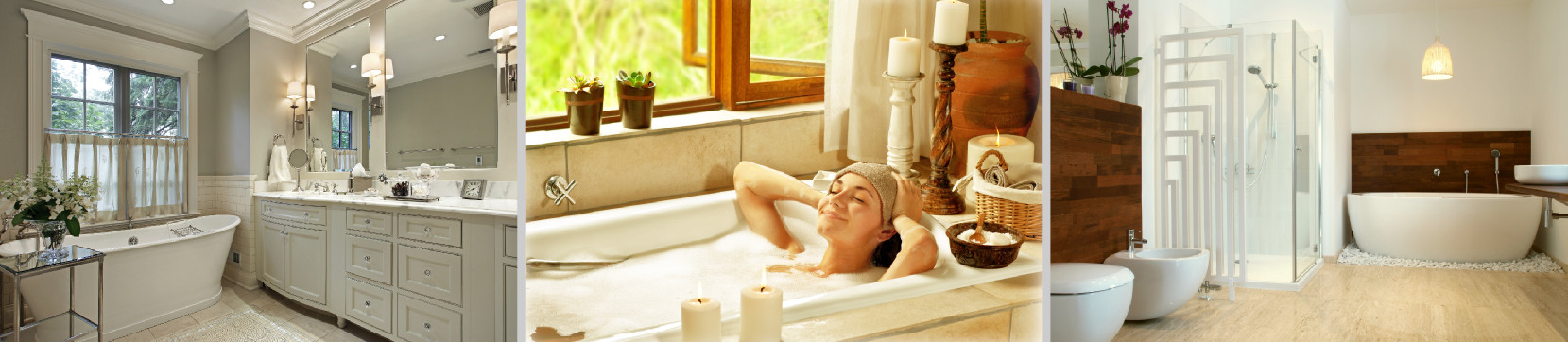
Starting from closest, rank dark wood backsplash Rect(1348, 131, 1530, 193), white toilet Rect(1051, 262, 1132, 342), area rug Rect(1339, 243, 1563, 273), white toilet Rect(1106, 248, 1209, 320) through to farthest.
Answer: white toilet Rect(1051, 262, 1132, 342) → white toilet Rect(1106, 248, 1209, 320) → area rug Rect(1339, 243, 1563, 273) → dark wood backsplash Rect(1348, 131, 1530, 193)

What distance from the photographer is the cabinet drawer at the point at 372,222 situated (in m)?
1.60

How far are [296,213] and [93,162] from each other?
341mm

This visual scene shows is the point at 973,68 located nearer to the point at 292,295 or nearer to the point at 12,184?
the point at 292,295

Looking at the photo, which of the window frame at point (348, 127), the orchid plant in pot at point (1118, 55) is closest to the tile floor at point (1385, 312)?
the orchid plant in pot at point (1118, 55)

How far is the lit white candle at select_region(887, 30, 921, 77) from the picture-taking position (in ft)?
3.06

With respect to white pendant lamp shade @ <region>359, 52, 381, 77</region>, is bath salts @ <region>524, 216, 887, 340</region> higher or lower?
lower

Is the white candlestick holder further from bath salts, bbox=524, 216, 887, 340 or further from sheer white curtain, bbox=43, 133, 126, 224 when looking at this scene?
sheer white curtain, bbox=43, 133, 126, 224

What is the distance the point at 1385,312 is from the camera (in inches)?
127

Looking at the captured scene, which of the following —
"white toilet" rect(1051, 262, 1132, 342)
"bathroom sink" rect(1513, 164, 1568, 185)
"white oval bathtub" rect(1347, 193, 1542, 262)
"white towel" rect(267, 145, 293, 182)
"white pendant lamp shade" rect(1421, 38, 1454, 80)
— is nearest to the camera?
"white towel" rect(267, 145, 293, 182)

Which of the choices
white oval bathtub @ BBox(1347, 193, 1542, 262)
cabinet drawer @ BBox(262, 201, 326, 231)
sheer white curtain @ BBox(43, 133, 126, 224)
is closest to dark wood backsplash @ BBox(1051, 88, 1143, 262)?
cabinet drawer @ BBox(262, 201, 326, 231)

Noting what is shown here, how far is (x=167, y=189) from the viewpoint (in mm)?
1299

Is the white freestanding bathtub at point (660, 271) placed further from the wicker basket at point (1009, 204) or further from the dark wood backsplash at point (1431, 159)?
the dark wood backsplash at point (1431, 159)

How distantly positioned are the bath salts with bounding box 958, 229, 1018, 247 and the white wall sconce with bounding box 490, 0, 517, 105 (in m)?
1.21

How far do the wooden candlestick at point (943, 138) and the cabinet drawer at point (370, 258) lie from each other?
1362 mm
